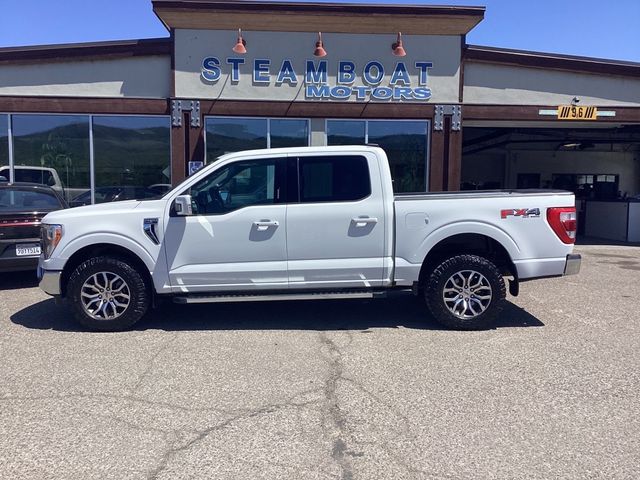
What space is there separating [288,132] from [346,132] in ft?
4.30

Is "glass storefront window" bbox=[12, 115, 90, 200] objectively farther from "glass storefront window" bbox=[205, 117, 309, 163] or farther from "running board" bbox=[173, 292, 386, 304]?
"running board" bbox=[173, 292, 386, 304]

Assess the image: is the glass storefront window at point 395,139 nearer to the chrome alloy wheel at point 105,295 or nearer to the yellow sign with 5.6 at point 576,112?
the yellow sign with 5.6 at point 576,112

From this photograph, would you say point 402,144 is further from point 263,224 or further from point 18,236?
point 18,236

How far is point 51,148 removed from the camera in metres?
12.2

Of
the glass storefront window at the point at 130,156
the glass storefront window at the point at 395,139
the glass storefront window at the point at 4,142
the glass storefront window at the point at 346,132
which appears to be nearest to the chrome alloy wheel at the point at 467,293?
the glass storefront window at the point at 395,139

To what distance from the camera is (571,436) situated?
3783 millimetres

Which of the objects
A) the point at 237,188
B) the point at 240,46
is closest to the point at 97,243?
the point at 237,188

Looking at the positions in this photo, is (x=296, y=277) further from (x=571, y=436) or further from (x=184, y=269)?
(x=571, y=436)

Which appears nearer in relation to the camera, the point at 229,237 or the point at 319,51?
the point at 229,237

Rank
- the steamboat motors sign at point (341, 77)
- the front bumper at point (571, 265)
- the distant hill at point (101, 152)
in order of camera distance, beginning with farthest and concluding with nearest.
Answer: the distant hill at point (101, 152), the steamboat motors sign at point (341, 77), the front bumper at point (571, 265)

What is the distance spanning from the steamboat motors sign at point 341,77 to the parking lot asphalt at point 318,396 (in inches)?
257

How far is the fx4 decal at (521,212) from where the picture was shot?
6.30 m

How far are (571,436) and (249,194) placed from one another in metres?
4.03

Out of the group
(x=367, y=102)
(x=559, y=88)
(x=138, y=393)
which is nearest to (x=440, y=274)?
(x=138, y=393)
